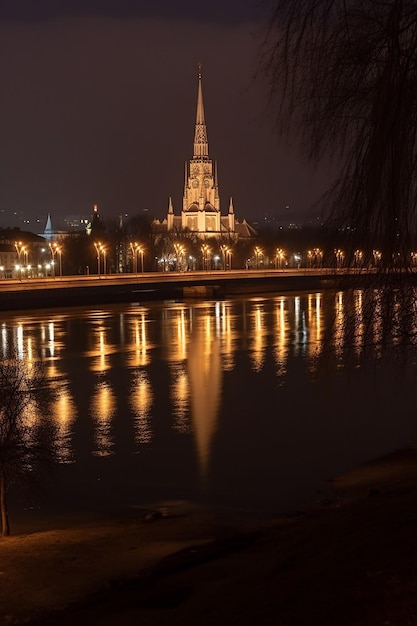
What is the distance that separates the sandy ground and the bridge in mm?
42923

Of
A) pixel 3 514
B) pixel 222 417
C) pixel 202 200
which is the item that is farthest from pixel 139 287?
pixel 202 200

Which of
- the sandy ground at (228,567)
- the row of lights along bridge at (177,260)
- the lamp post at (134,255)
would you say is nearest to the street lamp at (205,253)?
the row of lights along bridge at (177,260)

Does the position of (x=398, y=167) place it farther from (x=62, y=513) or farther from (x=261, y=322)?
(x=261, y=322)

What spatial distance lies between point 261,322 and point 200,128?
5019 inches

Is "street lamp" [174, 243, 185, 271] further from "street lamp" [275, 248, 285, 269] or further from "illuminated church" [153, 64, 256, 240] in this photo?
"illuminated church" [153, 64, 256, 240]

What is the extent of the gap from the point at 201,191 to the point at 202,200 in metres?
4.15

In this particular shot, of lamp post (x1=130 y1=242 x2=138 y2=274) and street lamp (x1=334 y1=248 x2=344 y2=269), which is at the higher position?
lamp post (x1=130 y1=242 x2=138 y2=274)

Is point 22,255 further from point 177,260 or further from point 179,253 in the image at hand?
point 179,253

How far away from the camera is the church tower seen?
574ft

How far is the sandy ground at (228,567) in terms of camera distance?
23.3 ft

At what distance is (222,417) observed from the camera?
22.8 meters

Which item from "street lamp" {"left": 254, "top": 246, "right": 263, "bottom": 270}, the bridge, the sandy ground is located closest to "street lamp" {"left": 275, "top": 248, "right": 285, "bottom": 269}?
"street lamp" {"left": 254, "top": 246, "right": 263, "bottom": 270}

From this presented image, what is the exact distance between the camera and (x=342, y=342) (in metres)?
9.70

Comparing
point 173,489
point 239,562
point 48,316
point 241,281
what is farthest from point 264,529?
point 241,281
